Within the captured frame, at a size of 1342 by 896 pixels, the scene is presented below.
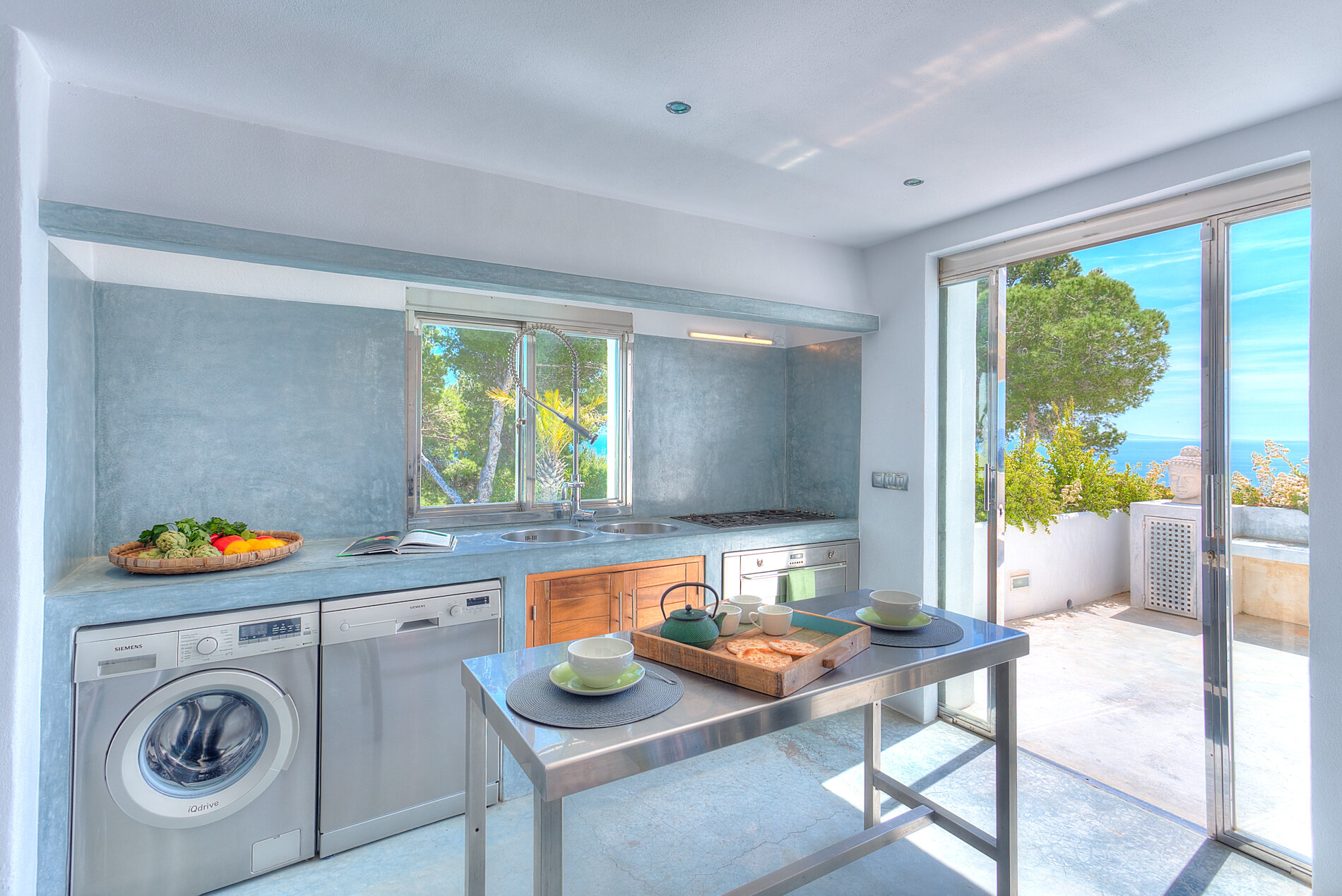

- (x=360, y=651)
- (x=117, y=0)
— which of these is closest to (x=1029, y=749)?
(x=360, y=651)

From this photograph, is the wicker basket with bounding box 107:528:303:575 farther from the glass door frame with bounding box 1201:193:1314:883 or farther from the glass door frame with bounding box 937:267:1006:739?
the glass door frame with bounding box 1201:193:1314:883

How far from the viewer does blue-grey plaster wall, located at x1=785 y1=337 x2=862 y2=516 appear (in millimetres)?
3838

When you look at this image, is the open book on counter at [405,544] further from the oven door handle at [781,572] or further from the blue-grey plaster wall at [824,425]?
the blue-grey plaster wall at [824,425]

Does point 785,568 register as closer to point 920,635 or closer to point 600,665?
point 920,635

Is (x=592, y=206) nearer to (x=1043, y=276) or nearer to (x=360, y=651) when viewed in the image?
(x=360, y=651)

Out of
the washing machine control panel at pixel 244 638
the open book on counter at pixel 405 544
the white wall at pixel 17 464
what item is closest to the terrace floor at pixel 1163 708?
the open book on counter at pixel 405 544

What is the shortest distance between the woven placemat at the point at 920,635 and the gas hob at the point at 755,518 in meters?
1.50

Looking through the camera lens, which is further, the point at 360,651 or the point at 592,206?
the point at 592,206

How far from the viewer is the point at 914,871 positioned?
7.31 ft

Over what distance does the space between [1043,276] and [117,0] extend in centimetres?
591

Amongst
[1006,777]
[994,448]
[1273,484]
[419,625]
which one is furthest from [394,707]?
[1273,484]

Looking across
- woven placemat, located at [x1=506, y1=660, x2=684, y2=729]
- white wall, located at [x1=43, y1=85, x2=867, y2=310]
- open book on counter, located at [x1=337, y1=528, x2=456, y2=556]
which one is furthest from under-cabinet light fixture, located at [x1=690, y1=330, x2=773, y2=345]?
woven placemat, located at [x1=506, y1=660, x2=684, y2=729]

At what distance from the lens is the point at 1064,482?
17.2 feet

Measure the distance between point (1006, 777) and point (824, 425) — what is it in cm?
244
